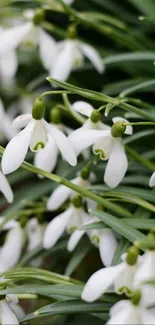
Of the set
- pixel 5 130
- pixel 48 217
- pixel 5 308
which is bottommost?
pixel 48 217

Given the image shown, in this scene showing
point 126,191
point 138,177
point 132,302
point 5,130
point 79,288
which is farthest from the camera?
point 5,130

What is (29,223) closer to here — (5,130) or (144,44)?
(5,130)

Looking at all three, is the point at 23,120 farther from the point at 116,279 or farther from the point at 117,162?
the point at 116,279

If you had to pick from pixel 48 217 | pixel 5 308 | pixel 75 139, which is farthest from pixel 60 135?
pixel 48 217

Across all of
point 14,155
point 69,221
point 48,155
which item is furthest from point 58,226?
point 14,155

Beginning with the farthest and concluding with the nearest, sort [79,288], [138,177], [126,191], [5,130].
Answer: [5,130]
[138,177]
[126,191]
[79,288]

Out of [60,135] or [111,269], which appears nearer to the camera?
[111,269]

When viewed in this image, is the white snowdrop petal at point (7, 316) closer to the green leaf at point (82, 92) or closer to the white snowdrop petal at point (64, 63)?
the green leaf at point (82, 92)

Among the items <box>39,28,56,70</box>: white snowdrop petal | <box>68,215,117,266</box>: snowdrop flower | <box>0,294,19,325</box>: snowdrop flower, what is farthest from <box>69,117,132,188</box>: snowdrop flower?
<box>39,28,56,70</box>: white snowdrop petal
